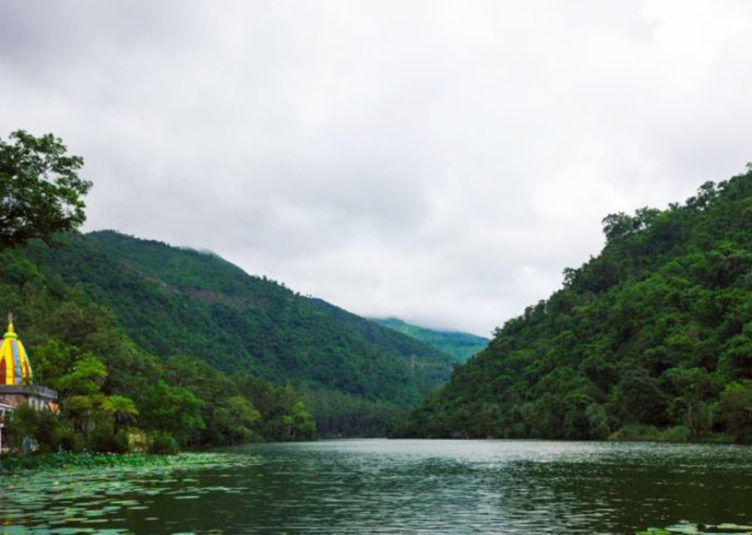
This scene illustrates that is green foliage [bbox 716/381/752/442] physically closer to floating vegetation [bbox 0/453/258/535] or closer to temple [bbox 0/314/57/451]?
floating vegetation [bbox 0/453/258/535]

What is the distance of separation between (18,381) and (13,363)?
2.32 m

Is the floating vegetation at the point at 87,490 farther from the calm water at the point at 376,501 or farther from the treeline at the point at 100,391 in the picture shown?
the treeline at the point at 100,391

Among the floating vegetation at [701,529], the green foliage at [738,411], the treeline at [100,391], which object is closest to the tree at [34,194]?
the treeline at [100,391]

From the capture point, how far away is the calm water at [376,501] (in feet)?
71.2

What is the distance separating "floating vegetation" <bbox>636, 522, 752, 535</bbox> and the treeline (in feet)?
131

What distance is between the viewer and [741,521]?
21.2 meters

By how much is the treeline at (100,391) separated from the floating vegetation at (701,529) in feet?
131

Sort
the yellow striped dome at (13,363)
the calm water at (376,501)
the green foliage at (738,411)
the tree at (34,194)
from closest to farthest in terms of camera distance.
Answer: the calm water at (376,501) → the tree at (34,194) → the yellow striped dome at (13,363) → the green foliage at (738,411)

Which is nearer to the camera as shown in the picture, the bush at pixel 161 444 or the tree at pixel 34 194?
the tree at pixel 34 194

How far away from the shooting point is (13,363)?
80.5 m

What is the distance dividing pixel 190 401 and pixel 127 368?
11917 millimetres

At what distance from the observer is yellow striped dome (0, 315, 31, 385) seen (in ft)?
261

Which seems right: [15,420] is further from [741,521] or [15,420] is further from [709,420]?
[709,420]

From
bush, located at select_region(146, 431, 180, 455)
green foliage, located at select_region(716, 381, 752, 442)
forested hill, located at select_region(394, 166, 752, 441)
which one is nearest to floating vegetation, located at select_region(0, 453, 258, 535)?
bush, located at select_region(146, 431, 180, 455)
